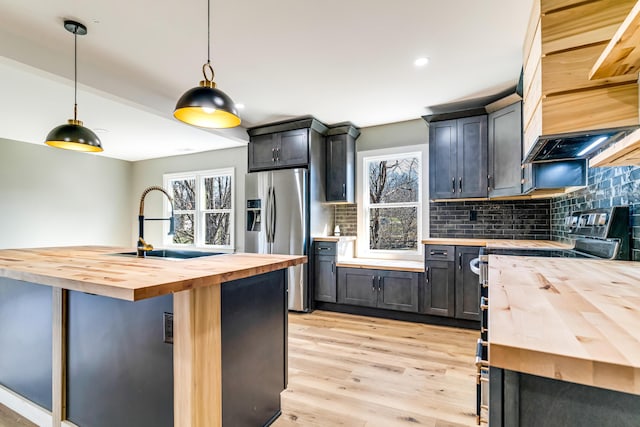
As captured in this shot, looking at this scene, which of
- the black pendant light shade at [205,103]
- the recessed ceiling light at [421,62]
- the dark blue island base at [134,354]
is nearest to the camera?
the dark blue island base at [134,354]

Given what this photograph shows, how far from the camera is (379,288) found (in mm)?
3719

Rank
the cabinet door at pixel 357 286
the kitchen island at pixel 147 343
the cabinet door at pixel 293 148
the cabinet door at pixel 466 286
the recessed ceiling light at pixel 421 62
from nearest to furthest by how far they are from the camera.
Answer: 1. the kitchen island at pixel 147 343
2. the recessed ceiling light at pixel 421 62
3. the cabinet door at pixel 466 286
4. the cabinet door at pixel 357 286
5. the cabinet door at pixel 293 148

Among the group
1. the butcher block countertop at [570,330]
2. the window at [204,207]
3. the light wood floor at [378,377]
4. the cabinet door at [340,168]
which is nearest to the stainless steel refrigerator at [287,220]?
the cabinet door at [340,168]

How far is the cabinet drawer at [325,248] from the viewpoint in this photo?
401 cm

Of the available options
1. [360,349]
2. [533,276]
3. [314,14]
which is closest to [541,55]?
[533,276]

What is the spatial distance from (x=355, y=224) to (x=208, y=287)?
132 inches

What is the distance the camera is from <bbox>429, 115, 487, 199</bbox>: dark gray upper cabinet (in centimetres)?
346

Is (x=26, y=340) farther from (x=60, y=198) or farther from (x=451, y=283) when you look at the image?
(x=60, y=198)

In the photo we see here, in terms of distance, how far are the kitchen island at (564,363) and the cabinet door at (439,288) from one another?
2.70 meters

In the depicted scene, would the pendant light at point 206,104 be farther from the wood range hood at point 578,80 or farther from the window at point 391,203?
the window at point 391,203

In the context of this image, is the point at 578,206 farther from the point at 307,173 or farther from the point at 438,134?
the point at 307,173

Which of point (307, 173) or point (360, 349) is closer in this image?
point (360, 349)

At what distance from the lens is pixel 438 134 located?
12.2ft

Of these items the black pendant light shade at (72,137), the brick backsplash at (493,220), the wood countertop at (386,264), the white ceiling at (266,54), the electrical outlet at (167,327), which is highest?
the white ceiling at (266,54)
